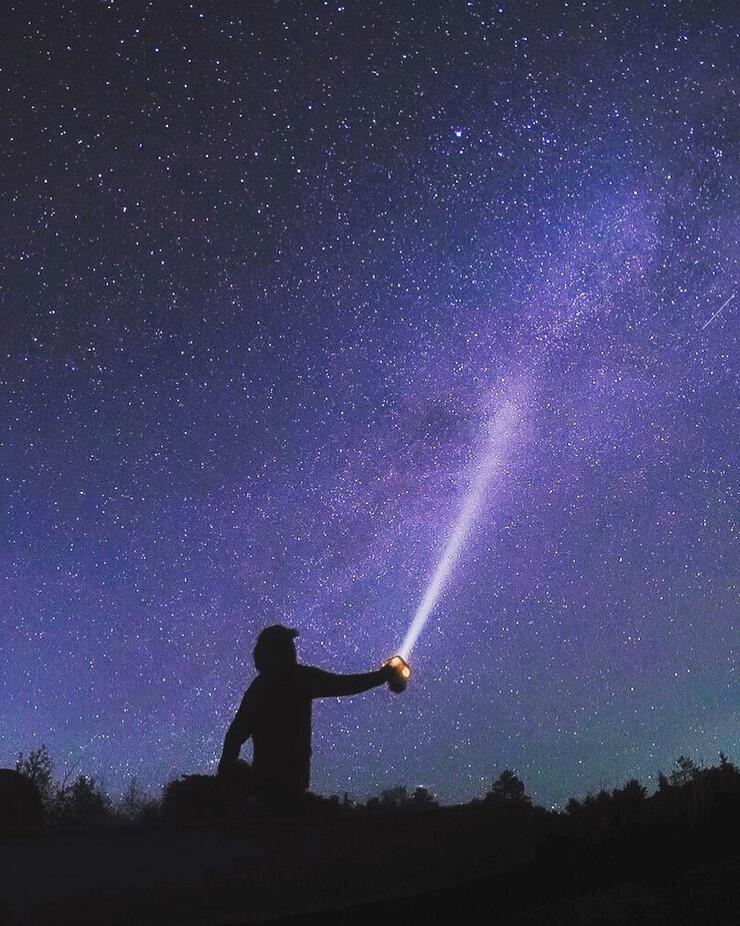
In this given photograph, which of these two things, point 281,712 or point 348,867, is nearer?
point 348,867

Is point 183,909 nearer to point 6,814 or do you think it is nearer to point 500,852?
point 6,814

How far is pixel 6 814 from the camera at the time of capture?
4047 mm

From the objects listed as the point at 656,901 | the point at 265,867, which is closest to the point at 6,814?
the point at 265,867

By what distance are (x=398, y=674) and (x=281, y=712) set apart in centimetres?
89

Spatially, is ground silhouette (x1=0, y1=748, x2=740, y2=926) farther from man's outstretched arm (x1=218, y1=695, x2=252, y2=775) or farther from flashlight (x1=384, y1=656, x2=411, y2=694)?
flashlight (x1=384, y1=656, x2=411, y2=694)

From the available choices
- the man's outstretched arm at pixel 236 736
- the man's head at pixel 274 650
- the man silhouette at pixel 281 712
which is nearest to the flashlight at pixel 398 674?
the man silhouette at pixel 281 712

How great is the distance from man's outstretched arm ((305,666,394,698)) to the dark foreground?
1.37 m

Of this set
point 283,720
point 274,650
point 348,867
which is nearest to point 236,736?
point 283,720

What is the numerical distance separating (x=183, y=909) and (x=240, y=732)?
226cm

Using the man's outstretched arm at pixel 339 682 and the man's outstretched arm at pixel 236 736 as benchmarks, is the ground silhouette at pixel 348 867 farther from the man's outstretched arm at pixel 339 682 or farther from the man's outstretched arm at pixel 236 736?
the man's outstretched arm at pixel 339 682

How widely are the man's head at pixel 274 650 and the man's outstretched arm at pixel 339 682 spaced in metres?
0.17

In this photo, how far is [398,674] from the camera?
18.0ft

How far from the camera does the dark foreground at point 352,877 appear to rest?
9.39 ft

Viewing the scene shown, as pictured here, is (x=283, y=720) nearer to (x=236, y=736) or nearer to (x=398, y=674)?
(x=236, y=736)
